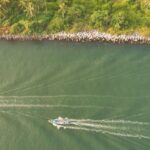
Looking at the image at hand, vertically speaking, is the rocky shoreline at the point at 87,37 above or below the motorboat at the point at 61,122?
above

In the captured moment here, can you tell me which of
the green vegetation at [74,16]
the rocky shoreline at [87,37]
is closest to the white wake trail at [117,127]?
the rocky shoreline at [87,37]

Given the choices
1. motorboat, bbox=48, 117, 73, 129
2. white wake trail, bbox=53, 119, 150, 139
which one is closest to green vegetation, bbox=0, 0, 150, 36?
white wake trail, bbox=53, 119, 150, 139

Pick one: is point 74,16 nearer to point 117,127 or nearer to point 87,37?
point 87,37

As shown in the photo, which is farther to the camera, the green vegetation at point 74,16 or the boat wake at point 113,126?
the green vegetation at point 74,16

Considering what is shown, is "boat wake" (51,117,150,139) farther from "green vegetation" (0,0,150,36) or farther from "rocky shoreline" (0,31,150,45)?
"green vegetation" (0,0,150,36)

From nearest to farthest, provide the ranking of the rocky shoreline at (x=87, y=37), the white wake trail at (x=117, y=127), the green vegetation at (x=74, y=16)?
1. the white wake trail at (x=117, y=127)
2. the rocky shoreline at (x=87, y=37)
3. the green vegetation at (x=74, y=16)

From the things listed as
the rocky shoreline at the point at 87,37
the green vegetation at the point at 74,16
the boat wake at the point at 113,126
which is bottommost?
the boat wake at the point at 113,126

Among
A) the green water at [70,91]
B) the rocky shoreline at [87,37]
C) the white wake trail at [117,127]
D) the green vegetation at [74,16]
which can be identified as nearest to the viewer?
the white wake trail at [117,127]

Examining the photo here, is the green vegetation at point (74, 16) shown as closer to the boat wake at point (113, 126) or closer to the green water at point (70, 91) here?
the green water at point (70, 91)
